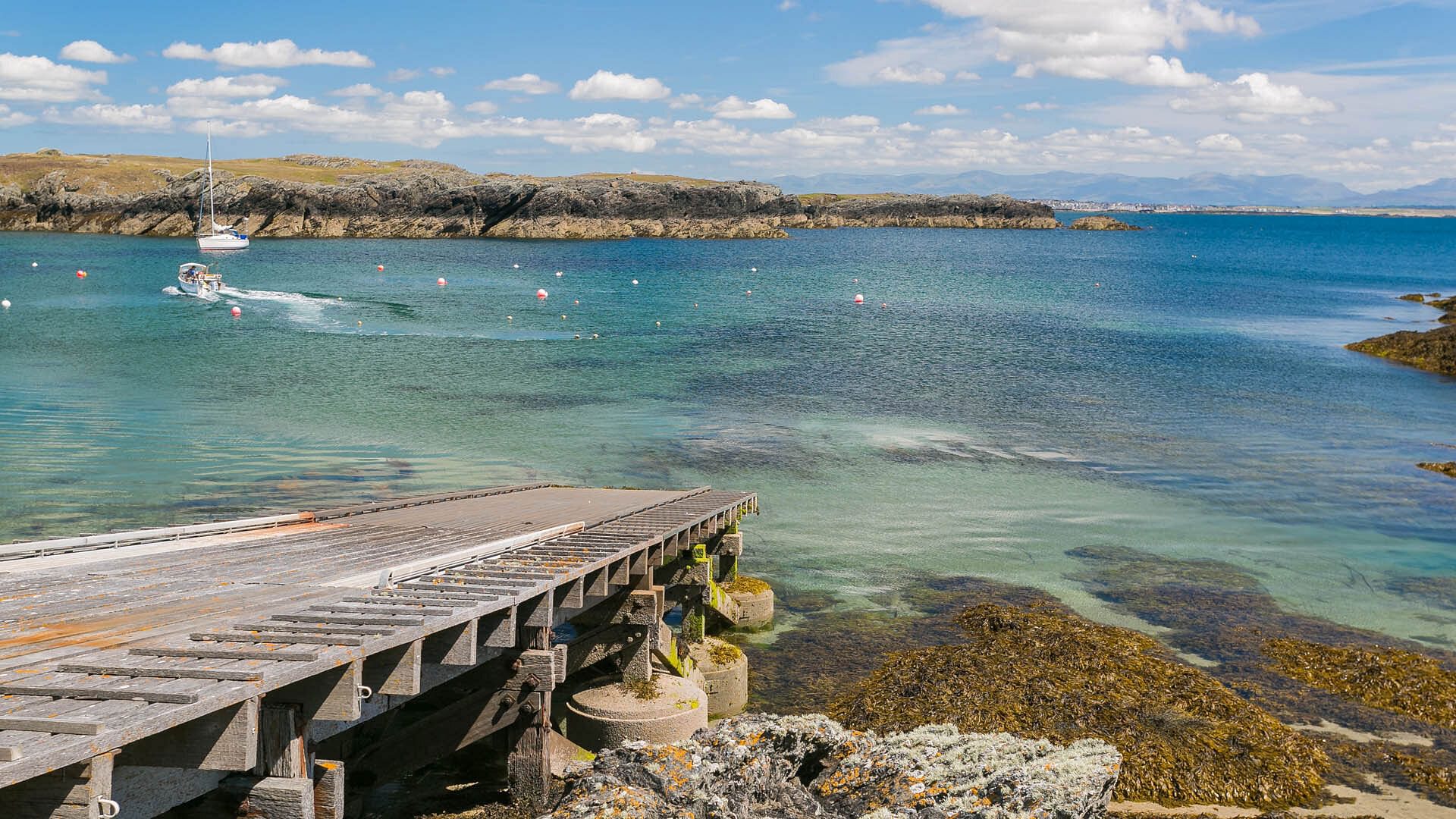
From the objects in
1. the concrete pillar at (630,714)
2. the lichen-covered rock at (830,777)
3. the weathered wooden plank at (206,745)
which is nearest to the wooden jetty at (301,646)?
the weathered wooden plank at (206,745)

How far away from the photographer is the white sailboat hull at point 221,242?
118 metres

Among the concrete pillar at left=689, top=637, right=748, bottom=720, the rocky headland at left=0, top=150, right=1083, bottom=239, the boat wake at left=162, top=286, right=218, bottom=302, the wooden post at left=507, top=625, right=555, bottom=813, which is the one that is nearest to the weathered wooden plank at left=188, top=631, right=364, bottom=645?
the wooden post at left=507, top=625, right=555, bottom=813

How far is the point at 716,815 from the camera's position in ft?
31.3

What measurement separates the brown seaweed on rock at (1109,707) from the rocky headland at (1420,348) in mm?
52588

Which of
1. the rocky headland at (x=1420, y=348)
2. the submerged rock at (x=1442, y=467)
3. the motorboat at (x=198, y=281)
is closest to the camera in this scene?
the submerged rock at (x=1442, y=467)

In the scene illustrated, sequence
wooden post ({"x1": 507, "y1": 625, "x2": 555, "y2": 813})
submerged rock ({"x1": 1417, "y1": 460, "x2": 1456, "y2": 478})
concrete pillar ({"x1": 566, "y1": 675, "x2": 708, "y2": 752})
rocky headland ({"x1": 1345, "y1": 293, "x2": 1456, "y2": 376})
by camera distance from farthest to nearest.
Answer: rocky headland ({"x1": 1345, "y1": 293, "x2": 1456, "y2": 376})
submerged rock ({"x1": 1417, "y1": 460, "x2": 1456, "y2": 478})
concrete pillar ({"x1": 566, "y1": 675, "x2": 708, "y2": 752})
wooden post ({"x1": 507, "y1": 625, "x2": 555, "y2": 813})

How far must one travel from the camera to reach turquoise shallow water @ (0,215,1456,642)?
27.9m

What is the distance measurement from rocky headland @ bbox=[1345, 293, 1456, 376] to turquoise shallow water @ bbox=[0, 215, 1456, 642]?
7.48 ft

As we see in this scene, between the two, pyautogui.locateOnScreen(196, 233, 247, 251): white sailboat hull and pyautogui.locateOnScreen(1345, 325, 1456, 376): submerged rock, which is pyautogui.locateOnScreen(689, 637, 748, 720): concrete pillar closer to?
pyautogui.locateOnScreen(1345, 325, 1456, 376): submerged rock

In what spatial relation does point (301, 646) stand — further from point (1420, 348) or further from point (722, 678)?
point (1420, 348)

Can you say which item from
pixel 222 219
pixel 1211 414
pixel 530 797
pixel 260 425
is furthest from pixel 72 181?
pixel 530 797

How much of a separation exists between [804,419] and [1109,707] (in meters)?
26.3

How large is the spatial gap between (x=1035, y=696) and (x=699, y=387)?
32.4 meters

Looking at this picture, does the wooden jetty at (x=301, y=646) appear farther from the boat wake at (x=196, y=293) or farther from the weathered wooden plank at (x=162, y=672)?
the boat wake at (x=196, y=293)
